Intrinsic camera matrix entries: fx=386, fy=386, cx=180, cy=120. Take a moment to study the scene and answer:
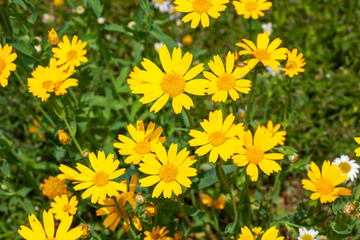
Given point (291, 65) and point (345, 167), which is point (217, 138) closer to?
point (291, 65)

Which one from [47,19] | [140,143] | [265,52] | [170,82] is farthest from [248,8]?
[47,19]

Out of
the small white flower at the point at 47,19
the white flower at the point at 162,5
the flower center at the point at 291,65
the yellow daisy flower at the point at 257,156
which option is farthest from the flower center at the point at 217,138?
the small white flower at the point at 47,19

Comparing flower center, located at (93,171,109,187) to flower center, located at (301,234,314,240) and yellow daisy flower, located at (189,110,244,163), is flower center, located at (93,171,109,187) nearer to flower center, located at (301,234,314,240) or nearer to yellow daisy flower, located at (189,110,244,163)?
yellow daisy flower, located at (189,110,244,163)

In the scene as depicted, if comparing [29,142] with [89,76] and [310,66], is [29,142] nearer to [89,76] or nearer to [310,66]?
[89,76]

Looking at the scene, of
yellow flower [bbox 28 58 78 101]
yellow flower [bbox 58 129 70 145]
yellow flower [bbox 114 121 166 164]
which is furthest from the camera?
yellow flower [bbox 58 129 70 145]

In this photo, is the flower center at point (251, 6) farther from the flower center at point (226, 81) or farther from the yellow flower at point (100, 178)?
the yellow flower at point (100, 178)

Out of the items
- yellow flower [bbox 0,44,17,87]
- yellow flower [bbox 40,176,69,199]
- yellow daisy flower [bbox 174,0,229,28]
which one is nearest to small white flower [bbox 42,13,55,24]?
yellow flower [bbox 0,44,17,87]
